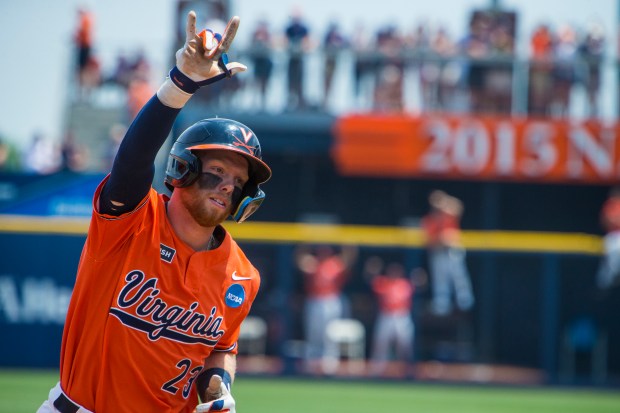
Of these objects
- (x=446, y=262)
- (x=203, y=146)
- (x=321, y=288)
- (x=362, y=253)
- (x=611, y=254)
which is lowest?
(x=321, y=288)

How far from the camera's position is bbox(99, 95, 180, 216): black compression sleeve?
312 centimetres

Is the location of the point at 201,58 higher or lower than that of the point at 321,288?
higher

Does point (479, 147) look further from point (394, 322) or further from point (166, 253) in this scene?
point (166, 253)

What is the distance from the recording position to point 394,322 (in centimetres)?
1423

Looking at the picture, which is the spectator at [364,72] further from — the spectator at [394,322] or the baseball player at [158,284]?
the baseball player at [158,284]

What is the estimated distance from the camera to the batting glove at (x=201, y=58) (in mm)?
3100

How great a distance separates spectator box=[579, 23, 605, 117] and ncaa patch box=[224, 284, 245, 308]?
1341 centimetres

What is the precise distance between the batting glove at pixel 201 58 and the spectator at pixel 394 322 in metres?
11.3

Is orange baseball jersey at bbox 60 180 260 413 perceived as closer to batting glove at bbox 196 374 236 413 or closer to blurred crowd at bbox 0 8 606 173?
batting glove at bbox 196 374 236 413

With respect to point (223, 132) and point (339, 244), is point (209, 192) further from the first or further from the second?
point (339, 244)

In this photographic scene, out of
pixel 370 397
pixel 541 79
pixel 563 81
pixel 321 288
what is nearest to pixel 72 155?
pixel 321 288

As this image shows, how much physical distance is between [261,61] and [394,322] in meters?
4.77

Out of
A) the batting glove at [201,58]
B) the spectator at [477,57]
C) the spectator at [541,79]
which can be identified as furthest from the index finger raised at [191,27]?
the spectator at [541,79]

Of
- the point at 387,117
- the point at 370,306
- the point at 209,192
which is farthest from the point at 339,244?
the point at 209,192
